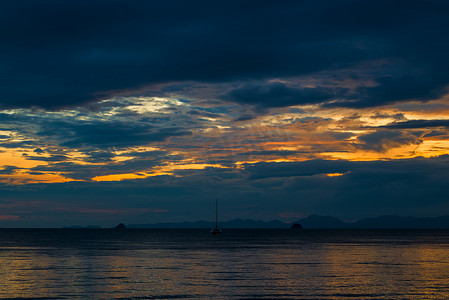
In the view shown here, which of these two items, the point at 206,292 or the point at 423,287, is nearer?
the point at 206,292

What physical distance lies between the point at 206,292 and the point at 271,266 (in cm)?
3217

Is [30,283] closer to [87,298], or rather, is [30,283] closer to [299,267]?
[87,298]

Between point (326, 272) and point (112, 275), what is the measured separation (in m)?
31.9

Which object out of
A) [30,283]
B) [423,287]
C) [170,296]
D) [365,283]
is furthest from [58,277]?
[423,287]

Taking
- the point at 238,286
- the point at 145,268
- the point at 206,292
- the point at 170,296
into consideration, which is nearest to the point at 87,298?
the point at 170,296

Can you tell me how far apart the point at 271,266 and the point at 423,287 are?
1183 inches

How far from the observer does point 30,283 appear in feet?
205

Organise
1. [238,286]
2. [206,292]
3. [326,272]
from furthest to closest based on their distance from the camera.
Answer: [326,272] < [238,286] < [206,292]

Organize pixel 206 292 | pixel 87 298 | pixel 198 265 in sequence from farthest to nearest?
1. pixel 198 265
2. pixel 206 292
3. pixel 87 298

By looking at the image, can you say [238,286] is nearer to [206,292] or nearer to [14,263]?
[206,292]

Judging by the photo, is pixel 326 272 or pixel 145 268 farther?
pixel 145 268

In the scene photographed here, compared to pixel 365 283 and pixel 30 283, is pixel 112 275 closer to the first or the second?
pixel 30 283

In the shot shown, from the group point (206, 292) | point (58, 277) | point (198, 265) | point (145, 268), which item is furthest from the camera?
point (198, 265)


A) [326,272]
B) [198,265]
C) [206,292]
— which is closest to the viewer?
[206,292]
